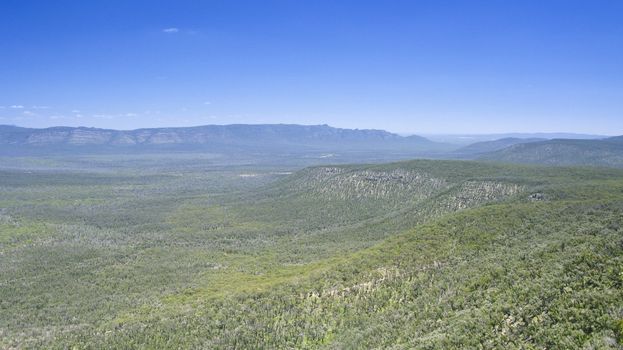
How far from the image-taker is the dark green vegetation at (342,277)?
39.1m

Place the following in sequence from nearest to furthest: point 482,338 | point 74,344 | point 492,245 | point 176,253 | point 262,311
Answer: point 482,338
point 74,344
point 262,311
point 492,245
point 176,253

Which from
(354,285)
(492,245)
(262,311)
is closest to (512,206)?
(492,245)

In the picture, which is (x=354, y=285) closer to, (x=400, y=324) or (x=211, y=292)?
(x=400, y=324)

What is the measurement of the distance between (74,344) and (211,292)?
24.0 metres

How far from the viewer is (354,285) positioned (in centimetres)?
6400

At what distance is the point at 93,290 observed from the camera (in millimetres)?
80875

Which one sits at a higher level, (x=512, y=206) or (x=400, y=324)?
(x=512, y=206)

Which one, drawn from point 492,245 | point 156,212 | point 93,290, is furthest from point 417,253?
point 156,212

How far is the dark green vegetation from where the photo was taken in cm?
3906

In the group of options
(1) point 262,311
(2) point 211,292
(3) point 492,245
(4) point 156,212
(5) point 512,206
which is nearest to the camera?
(1) point 262,311

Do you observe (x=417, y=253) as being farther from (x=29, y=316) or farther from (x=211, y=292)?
(x=29, y=316)

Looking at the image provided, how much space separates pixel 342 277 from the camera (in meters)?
68.4

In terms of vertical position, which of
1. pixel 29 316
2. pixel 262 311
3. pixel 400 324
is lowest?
pixel 29 316

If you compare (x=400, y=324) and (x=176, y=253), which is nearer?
(x=400, y=324)
